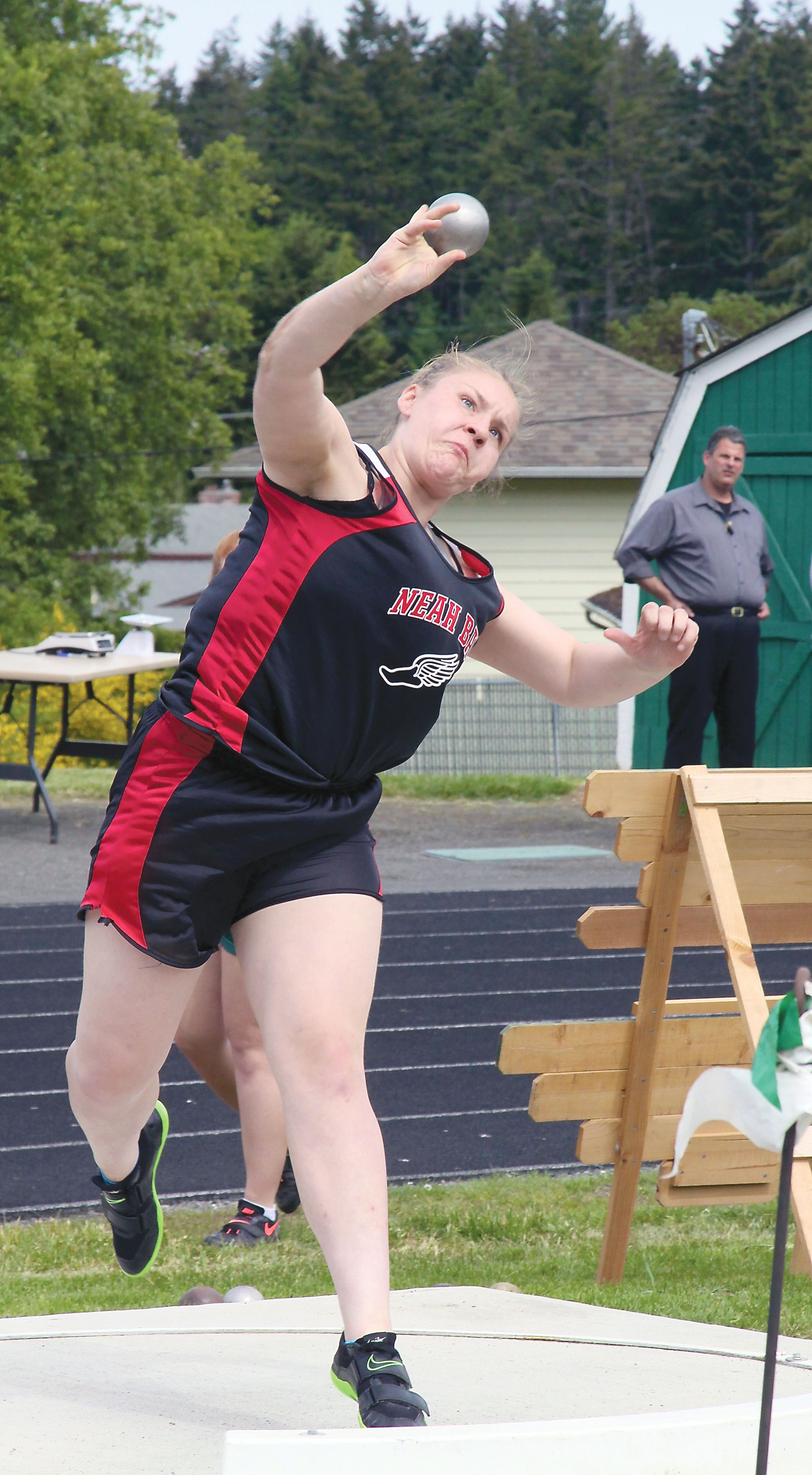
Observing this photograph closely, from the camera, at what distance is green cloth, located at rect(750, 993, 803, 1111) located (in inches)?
62.0

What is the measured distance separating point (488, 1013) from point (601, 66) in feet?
255

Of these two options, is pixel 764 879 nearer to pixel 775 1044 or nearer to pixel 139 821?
pixel 139 821

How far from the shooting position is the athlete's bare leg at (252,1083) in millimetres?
4152

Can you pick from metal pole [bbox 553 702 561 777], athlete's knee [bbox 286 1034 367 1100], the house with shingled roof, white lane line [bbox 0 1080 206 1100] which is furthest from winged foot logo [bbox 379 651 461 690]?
the house with shingled roof

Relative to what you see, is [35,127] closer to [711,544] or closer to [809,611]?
[809,611]

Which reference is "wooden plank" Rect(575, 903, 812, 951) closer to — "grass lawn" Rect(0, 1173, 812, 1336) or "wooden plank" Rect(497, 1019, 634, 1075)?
"wooden plank" Rect(497, 1019, 634, 1075)

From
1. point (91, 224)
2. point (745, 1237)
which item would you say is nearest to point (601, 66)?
point (91, 224)

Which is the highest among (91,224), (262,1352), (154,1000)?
(91,224)

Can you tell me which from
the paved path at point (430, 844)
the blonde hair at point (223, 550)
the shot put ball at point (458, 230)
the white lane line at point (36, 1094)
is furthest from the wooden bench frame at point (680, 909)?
the paved path at point (430, 844)

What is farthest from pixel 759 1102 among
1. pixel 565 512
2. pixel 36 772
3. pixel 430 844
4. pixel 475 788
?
pixel 565 512

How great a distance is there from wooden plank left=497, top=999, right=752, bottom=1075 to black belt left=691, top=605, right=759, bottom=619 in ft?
21.8

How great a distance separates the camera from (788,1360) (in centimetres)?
304

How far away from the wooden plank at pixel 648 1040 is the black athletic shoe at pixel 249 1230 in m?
0.91

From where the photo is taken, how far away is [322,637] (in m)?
2.63
